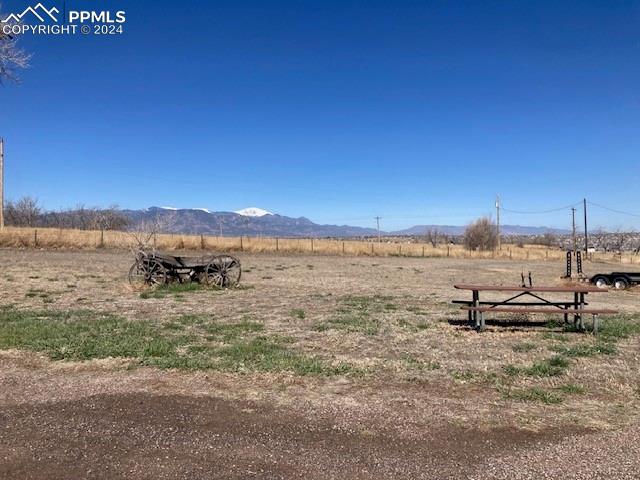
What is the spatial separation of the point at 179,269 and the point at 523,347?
1144 centimetres

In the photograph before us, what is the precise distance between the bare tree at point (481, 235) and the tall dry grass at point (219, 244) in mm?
17743

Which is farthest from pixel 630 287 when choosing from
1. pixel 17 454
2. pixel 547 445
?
pixel 17 454

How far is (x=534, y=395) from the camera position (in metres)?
5.46

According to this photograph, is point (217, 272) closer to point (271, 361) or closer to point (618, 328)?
point (271, 361)

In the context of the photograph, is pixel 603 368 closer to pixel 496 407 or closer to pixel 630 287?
pixel 496 407

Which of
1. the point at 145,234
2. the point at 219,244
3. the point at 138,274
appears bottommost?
the point at 138,274

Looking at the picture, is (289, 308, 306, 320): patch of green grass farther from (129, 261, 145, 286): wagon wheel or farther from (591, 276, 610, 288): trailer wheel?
(591, 276, 610, 288): trailer wheel

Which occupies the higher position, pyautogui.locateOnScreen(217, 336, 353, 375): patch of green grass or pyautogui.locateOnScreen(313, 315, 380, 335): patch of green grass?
Answer: pyautogui.locateOnScreen(217, 336, 353, 375): patch of green grass

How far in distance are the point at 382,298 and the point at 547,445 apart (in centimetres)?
1017

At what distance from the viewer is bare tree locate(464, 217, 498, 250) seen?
7650 centimetres

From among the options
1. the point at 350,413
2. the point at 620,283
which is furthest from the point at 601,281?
the point at 350,413

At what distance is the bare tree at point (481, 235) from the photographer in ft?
251

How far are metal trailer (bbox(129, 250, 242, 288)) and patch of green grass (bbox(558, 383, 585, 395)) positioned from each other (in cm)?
1148

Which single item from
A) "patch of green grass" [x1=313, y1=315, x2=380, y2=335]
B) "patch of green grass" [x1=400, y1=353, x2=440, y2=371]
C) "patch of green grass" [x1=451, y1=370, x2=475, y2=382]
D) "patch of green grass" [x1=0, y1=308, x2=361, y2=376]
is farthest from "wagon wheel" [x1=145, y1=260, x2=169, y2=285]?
"patch of green grass" [x1=451, y1=370, x2=475, y2=382]
